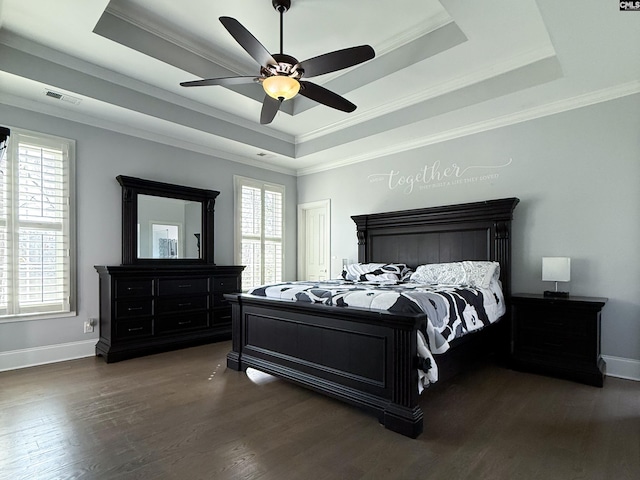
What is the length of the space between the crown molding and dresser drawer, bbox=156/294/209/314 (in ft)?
10.1

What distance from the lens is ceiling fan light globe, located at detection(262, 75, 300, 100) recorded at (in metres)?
2.69

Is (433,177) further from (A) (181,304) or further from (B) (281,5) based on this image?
(A) (181,304)

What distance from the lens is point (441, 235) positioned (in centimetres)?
455

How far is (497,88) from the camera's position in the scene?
12.0 feet

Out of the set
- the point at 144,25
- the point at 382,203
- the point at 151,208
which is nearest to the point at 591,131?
the point at 382,203

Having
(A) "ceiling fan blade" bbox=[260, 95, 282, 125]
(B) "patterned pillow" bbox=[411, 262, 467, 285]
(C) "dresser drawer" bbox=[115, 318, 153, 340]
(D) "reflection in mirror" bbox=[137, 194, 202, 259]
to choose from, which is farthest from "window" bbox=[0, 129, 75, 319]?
(B) "patterned pillow" bbox=[411, 262, 467, 285]

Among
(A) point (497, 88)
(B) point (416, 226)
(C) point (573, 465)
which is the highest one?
(A) point (497, 88)

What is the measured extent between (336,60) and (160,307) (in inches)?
134

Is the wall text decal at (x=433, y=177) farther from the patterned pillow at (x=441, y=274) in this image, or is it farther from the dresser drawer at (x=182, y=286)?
the dresser drawer at (x=182, y=286)

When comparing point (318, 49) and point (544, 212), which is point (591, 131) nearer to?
point (544, 212)

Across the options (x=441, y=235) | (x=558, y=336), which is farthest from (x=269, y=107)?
(x=558, y=336)

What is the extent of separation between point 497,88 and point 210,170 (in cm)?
389

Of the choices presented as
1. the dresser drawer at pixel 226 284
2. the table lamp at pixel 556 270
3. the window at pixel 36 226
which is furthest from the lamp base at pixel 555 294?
the window at pixel 36 226

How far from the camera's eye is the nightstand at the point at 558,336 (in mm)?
3172
